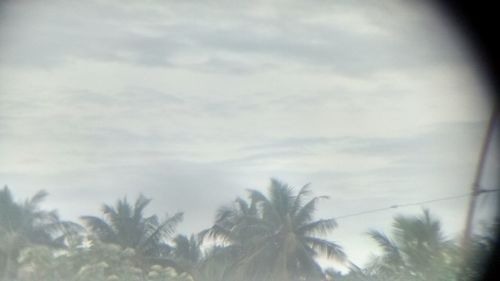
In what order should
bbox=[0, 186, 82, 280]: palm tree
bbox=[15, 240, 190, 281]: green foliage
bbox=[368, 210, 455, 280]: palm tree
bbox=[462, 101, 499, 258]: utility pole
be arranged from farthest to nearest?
bbox=[0, 186, 82, 280]: palm tree → bbox=[15, 240, 190, 281]: green foliage → bbox=[368, 210, 455, 280]: palm tree → bbox=[462, 101, 499, 258]: utility pole

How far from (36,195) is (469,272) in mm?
15814

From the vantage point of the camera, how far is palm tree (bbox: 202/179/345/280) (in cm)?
2766

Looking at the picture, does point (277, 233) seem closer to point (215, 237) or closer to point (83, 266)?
point (215, 237)

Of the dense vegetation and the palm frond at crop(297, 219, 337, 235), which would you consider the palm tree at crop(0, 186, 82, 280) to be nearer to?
the dense vegetation

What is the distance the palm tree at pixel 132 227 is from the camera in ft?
92.6

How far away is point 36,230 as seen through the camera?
27984 mm

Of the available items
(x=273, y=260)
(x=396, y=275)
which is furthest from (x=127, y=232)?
(x=396, y=275)

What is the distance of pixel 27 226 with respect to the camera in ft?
91.5

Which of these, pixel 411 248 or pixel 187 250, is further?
pixel 187 250

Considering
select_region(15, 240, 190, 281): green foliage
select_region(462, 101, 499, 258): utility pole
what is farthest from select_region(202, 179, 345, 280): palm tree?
select_region(462, 101, 499, 258): utility pole

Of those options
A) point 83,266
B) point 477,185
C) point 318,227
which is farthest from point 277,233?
point 477,185

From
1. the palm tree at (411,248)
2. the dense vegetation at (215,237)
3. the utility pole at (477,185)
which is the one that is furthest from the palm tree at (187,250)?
the utility pole at (477,185)

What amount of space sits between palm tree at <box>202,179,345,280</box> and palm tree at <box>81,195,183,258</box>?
4.96 ft

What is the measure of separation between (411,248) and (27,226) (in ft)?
40.8
